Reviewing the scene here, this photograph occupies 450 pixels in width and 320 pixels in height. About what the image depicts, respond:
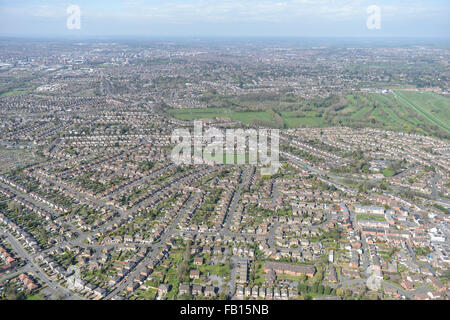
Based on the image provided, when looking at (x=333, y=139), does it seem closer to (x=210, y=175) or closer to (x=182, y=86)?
(x=210, y=175)

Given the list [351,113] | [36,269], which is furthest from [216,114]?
[36,269]

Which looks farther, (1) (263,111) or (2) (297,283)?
(1) (263,111)

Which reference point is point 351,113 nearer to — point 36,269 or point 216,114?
point 216,114

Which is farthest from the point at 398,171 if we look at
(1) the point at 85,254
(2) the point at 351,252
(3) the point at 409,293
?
(1) the point at 85,254

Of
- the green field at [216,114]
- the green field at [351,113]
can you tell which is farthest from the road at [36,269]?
the green field at [351,113]

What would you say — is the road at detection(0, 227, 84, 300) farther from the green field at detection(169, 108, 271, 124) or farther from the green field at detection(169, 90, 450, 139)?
the green field at detection(169, 90, 450, 139)

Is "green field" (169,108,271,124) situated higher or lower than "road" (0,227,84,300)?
higher

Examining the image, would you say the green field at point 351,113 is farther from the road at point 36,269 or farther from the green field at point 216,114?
the road at point 36,269

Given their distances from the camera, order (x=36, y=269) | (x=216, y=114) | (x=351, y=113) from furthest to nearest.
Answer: (x=351, y=113) < (x=216, y=114) < (x=36, y=269)

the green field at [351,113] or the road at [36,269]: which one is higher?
the green field at [351,113]

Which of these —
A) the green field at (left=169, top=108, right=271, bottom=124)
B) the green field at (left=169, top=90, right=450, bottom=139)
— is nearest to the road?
the green field at (left=169, top=108, right=271, bottom=124)

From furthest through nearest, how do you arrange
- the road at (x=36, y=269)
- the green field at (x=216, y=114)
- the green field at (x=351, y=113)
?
1. the green field at (x=216, y=114)
2. the green field at (x=351, y=113)
3. the road at (x=36, y=269)
